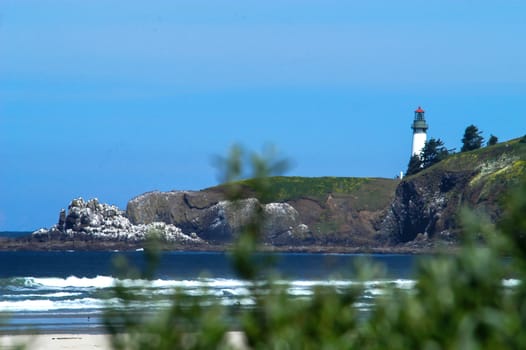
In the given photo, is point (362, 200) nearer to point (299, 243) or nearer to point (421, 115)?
point (299, 243)

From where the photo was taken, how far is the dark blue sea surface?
3707 mm

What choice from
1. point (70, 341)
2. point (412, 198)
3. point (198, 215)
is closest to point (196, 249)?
point (198, 215)

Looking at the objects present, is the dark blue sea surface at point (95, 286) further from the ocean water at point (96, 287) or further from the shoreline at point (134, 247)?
the shoreline at point (134, 247)

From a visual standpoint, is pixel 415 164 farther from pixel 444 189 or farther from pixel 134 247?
pixel 134 247

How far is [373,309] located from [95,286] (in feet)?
130

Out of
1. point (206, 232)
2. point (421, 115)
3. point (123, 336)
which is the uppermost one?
point (421, 115)

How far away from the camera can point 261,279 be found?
3635mm

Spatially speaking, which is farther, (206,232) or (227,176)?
(206,232)

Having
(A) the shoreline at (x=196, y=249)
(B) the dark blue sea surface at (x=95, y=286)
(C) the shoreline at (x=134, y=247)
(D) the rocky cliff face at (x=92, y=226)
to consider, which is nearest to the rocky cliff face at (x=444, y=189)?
(C) the shoreline at (x=134, y=247)

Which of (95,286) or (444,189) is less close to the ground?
(444,189)

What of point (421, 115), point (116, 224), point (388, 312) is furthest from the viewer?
point (116, 224)

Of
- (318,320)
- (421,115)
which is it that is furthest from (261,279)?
(421,115)

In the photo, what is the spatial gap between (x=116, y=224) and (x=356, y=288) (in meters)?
109

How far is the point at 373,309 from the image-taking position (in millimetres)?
3654
